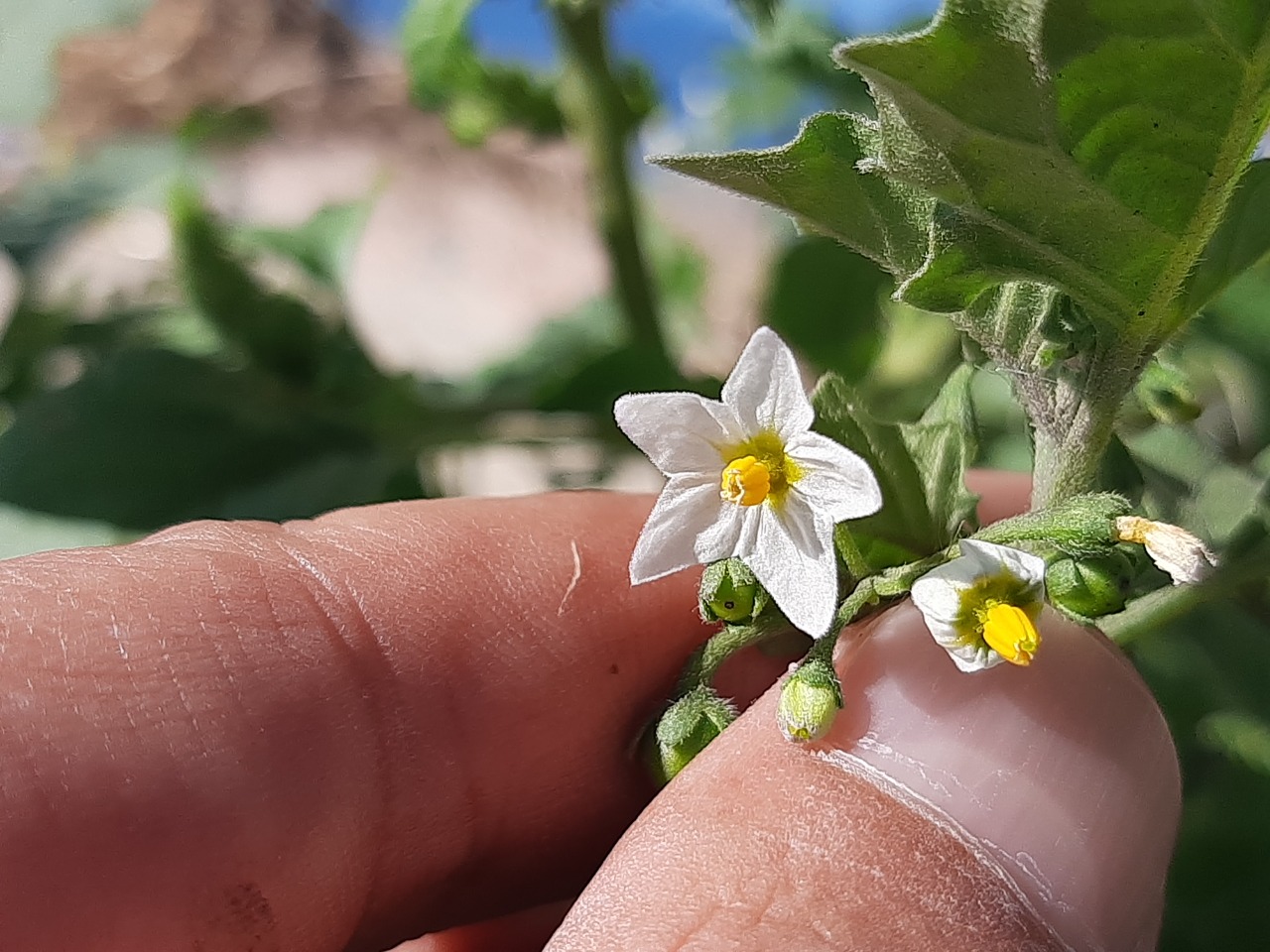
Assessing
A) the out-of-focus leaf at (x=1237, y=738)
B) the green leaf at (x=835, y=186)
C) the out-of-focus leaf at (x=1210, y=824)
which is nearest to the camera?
the green leaf at (x=835, y=186)

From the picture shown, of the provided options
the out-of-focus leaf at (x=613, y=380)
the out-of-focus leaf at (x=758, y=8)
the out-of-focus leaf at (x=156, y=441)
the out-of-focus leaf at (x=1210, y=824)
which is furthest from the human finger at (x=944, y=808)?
the out-of-focus leaf at (x=156, y=441)

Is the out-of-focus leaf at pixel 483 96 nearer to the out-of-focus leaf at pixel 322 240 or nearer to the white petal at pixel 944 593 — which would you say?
the out-of-focus leaf at pixel 322 240

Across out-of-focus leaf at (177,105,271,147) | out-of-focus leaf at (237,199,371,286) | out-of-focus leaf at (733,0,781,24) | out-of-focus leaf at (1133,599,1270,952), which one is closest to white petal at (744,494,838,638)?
out-of-focus leaf at (733,0,781,24)

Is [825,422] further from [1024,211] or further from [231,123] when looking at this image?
[231,123]

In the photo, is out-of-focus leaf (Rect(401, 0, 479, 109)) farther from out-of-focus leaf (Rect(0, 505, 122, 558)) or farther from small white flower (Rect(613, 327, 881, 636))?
small white flower (Rect(613, 327, 881, 636))

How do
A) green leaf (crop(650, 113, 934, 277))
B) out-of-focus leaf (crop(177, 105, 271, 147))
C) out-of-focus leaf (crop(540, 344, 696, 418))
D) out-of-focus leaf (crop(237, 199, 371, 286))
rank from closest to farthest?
green leaf (crop(650, 113, 934, 277))
out-of-focus leaf (crop(540, 344, 696, 418))
out-of-focus leaf (crop(237, 199, 371, 286))
out-of-focus leaf (crop(177, 105, 271, 147))

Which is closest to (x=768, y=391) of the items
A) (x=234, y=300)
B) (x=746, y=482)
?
(x=746, y=482)
